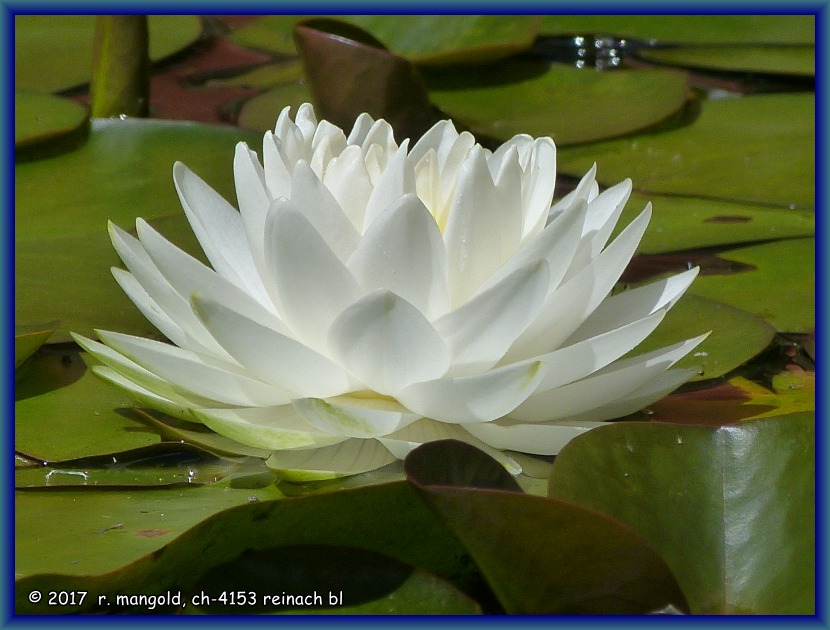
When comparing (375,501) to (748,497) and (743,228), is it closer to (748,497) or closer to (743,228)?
(748,497)

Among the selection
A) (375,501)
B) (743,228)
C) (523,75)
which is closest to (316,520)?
(375,501)

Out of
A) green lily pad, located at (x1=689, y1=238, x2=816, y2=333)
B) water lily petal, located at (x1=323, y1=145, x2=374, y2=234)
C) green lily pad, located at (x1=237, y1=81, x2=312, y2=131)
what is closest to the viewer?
water lily petal, located at (x1=323, y1=145, x2=374, y2=234)

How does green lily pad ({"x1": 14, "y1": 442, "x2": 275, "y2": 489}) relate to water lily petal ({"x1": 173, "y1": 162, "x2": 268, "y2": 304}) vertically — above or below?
below

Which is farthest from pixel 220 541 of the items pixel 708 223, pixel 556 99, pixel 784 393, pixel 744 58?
pixel 744 58

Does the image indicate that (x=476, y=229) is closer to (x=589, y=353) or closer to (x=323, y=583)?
(x=589, y=353)

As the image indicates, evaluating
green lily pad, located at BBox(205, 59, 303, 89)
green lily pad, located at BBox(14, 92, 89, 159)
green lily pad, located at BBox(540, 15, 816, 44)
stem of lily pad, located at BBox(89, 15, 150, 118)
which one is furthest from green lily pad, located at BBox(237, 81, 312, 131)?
green lily pad, located at BBox(540, 15, 816, 44)

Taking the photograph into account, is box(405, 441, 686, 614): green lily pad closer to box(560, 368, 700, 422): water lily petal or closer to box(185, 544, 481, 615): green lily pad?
box(185, 544, 481, 615): green lily pad
